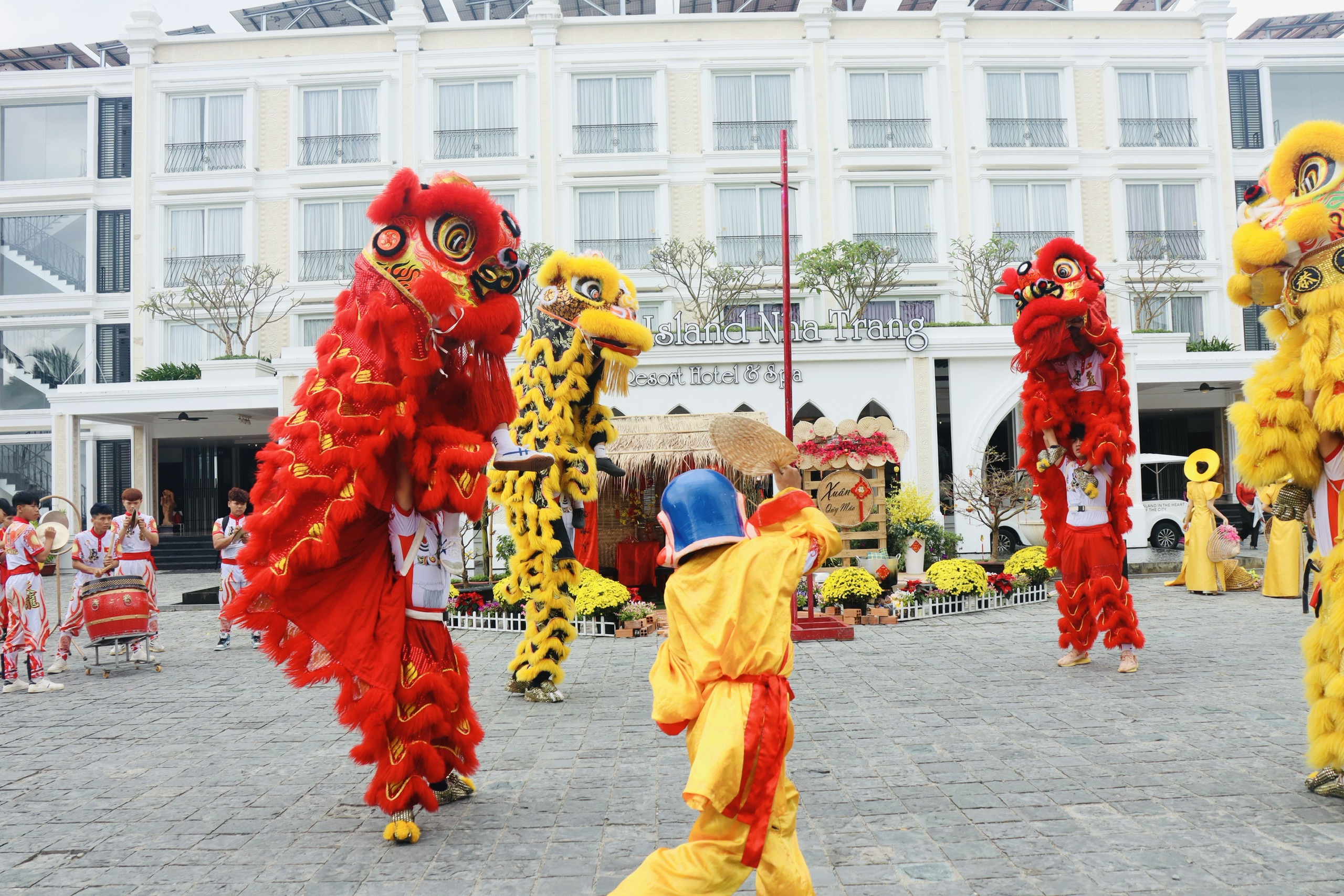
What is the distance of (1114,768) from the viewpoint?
15.5ft

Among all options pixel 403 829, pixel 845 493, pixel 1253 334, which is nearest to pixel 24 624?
pixel 403 829

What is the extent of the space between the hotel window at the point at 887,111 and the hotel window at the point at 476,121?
9.83 meters

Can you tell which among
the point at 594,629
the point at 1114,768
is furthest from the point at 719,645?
the point at 594,629

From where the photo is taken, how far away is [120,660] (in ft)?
31.3

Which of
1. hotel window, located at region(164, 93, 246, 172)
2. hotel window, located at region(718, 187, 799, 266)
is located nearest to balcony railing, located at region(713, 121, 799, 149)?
hotel window, located at region(718, 187, 799, 266)

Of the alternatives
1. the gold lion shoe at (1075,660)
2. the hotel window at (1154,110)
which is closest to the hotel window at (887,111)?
the hotel window at (1154,110)

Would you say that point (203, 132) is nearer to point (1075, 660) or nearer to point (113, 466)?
point (113, 466)

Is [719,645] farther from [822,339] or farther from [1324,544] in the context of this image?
[822,339]

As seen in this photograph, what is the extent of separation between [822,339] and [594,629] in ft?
30.4

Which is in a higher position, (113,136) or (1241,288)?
(113,136)

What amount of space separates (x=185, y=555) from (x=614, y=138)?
15768 mm

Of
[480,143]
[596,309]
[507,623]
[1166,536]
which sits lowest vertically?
[507,623]

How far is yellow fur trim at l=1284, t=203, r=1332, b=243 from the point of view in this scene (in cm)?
431

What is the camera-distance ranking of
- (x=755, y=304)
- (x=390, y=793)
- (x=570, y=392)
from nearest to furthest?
(x=390, y=793), (x=570, y=392), (x=755, y=304)
